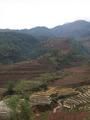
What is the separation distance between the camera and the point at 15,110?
17.4 metres

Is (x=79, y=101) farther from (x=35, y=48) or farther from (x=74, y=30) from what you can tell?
(x=74, y=30)

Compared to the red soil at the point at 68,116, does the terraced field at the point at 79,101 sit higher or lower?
lower

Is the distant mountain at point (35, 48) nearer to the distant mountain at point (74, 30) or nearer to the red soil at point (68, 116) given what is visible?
the distant mountain at point (74, 30)

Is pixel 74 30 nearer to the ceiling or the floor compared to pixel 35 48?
nearer to the ceiling

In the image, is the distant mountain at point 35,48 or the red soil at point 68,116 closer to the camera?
the red soil at point 68,116

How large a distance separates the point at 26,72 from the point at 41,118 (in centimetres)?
4084

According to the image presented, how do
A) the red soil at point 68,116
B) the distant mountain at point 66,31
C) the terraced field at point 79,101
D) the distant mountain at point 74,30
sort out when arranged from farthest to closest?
the distant mountain at point 74,30
the distant mountain at point 66,31
the terraced field at point 79,101
the red soil at point 68,116

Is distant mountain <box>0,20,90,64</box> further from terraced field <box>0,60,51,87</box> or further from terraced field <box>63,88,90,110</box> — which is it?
terraced field <box>63,88,90,110</box>

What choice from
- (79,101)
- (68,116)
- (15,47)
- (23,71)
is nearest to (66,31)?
(15,47)

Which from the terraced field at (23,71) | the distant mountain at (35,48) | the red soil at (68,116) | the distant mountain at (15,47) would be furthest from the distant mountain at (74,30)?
the red soil at (68,116)

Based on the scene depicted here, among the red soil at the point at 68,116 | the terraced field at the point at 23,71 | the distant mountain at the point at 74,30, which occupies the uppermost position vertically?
the distant mountain at the point at 74,30

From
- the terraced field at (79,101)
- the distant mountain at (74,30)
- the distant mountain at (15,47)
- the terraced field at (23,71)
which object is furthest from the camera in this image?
the distant mountain at (74,30)

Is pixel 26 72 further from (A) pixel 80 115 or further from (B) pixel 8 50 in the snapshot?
(A) pixel 80 115

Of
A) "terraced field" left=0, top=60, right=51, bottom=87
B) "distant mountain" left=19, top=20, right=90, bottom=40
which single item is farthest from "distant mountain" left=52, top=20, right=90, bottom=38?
"terraced field" left=0, top=60, right=51, bottom=87
